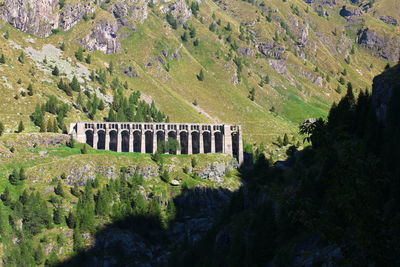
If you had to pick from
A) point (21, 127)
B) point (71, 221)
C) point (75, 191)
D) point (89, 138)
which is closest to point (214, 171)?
point (89, 138)

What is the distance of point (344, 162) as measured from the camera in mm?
Answer: 24953

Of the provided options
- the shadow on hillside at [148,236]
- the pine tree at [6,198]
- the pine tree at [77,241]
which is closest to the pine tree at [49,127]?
the pine tree at [6,198]

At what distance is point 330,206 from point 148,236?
13230cm

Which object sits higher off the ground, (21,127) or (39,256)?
(21,127)

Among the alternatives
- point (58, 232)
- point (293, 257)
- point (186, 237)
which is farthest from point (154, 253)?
point (293, 257)

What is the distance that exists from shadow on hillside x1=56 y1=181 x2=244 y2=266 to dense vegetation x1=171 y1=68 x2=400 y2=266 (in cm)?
1873

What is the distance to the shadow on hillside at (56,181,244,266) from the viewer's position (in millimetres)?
142625

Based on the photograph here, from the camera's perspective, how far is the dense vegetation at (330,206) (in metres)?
24.0

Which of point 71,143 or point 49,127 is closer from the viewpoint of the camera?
point 71,143

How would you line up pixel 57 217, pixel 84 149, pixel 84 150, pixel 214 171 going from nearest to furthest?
pixel 57 217
pixel 84 150
pixel 84 149
pixel 214 171

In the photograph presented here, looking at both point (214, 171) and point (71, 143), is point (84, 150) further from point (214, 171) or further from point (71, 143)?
point (214, 171)

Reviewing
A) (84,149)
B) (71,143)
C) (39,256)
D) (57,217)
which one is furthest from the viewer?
(71,143)

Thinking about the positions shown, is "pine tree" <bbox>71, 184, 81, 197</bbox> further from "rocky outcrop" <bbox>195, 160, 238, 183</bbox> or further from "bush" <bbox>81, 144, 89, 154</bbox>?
"rocky outcrop" <bbox>195, 160, 238, 183</bbox>

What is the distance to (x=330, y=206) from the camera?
2670 centimetres
